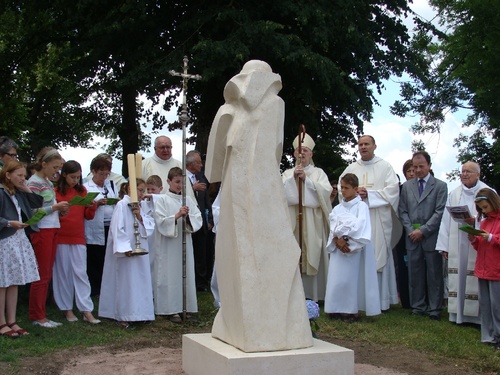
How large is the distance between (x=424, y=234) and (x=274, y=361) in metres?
4.67

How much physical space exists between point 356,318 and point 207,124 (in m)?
7.85

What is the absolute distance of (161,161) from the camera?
10.8 m

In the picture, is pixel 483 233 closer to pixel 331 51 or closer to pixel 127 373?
pixel 127 373

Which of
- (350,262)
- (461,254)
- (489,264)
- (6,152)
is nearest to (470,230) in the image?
(489,264)

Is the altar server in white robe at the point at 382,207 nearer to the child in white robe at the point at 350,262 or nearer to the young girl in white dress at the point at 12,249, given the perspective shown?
the child in white robe at the point at 350,262

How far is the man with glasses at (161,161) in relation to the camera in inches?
416

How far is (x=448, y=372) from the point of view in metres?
6.59

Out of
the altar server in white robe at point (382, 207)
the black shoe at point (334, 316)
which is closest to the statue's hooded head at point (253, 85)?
the black shoe at point (334, 316)

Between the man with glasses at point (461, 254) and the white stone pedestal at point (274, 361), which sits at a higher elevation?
the man with glasses at point (461, 254)

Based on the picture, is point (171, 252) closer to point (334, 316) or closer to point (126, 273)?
point (126, 273)

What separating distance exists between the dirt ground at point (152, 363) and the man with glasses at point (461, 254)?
174 centimetres

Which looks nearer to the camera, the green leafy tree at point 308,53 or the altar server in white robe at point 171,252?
the altar server in white robe at point 171,252

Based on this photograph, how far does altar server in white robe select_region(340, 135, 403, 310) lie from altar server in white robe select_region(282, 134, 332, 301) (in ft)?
1.59

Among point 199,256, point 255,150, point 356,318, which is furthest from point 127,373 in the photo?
point 199,256
